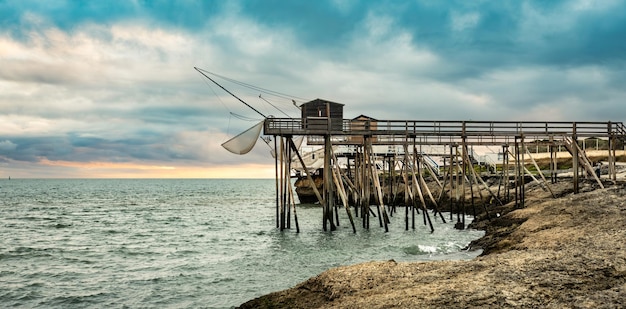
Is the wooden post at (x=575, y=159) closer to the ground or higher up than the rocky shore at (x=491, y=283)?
higher up

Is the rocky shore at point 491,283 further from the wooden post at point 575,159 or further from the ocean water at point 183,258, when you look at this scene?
the wooden post at point 575,159

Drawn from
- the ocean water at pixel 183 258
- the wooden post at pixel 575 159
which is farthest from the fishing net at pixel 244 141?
the wooden post at pixel 575 159

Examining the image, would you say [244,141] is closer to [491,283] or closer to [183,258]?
[183,258]

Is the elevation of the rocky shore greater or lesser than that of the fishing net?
lesser

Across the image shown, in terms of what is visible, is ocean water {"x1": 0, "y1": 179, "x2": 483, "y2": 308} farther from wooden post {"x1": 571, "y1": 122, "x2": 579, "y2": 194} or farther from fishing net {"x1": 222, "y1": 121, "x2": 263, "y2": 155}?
wooden post {"x1": 571, "y1": 122, "x2": 579, "y2": 194}

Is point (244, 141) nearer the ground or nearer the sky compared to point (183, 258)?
nearer the sky

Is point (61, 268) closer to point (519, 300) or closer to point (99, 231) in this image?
point (99, 231)

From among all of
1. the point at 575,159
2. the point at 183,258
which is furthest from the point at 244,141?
the point at 575,159

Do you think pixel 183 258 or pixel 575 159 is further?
pixel 575 159

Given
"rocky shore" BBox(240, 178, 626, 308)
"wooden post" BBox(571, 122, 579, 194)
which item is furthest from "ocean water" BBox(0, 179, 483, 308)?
"wooden post" BBox(571, 122, 579, 194)

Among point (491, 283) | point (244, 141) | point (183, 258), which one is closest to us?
point (491, 283)

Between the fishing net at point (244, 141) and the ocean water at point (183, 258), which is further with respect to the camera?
the fishing net at point (244, 141)

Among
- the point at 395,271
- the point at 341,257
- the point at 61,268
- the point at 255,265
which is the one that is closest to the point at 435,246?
the point at 341,257

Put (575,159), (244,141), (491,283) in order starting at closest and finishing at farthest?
1. (491,283)
2. (244,141)
3. (575,159)
